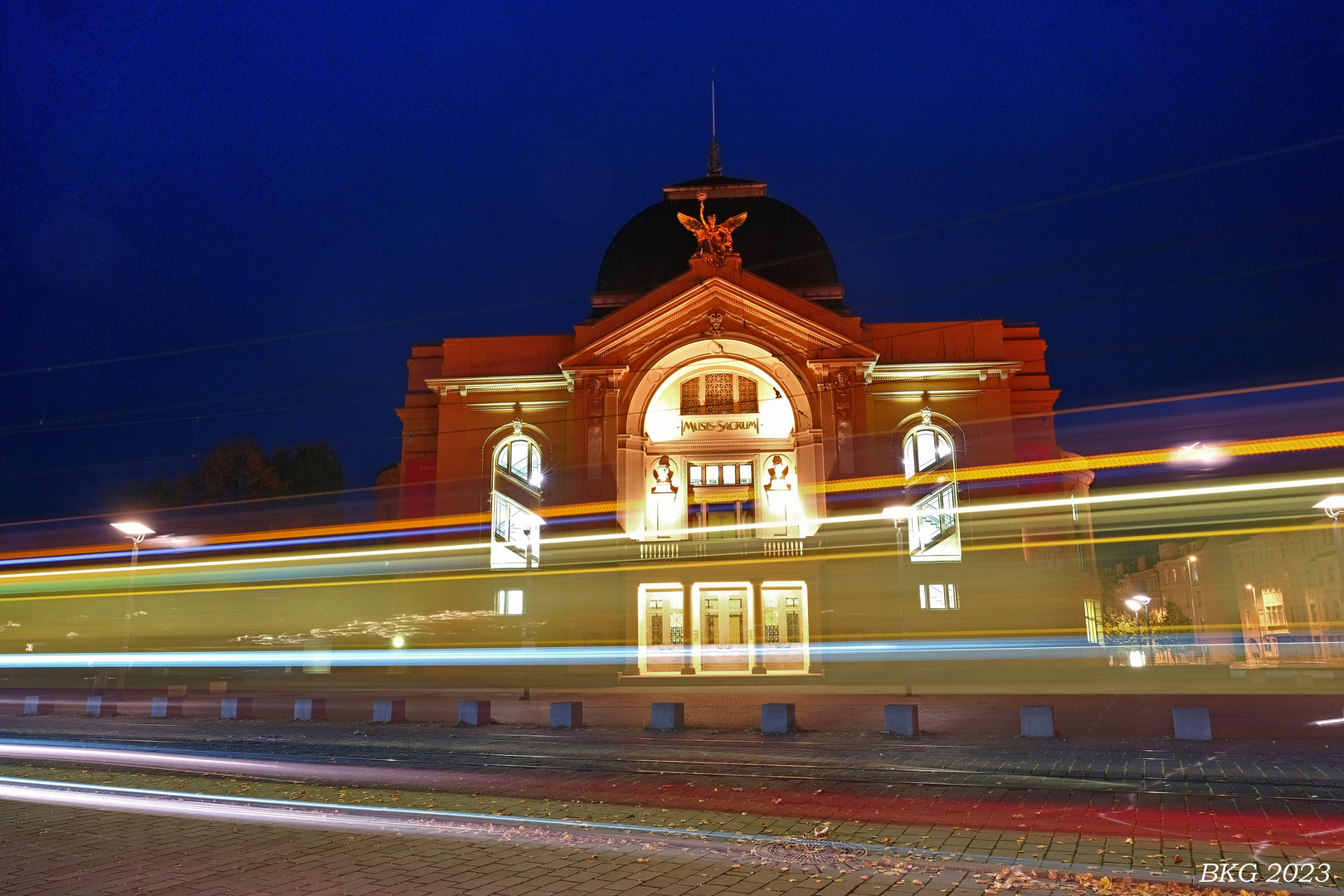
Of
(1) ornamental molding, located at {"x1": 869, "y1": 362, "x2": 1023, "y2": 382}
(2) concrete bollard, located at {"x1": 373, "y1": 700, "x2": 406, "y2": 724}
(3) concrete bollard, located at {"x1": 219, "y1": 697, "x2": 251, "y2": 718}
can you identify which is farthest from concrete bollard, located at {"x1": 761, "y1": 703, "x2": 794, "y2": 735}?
(1) ornamental molding, located at {"x1": 869, "y1": 362, "x2": 1023, "y2": 382}

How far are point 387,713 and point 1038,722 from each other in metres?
13.9

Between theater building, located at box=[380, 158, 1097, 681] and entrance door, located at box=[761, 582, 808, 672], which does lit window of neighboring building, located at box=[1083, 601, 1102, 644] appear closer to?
theater building, located at box=[380, 158, 1097, 681]

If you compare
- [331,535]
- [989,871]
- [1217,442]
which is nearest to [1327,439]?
[1217,442]

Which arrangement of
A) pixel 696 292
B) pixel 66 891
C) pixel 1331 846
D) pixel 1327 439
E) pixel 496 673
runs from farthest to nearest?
pixel 696 292 → pixel 496 673 → pixel 1327 439 → pixel 1331 846 → pixel 66 891

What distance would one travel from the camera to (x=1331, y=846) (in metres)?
7.59

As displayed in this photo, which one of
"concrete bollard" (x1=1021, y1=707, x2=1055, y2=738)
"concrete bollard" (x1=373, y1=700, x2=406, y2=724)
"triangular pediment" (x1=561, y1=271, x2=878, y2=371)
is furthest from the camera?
"triangular pediment" (x1=561, y1=271, x2=878, y2=371)

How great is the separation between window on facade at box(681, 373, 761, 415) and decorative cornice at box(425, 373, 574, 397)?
18.4 ft

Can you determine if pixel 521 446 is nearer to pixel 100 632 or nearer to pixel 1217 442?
pixel 100 632

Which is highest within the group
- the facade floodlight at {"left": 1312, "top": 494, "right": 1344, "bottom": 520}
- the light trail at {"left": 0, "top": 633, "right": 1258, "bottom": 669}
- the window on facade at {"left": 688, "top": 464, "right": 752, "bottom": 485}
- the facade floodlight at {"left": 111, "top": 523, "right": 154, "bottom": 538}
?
the window on facade at {"left": 688, "top": 464, "right": 752, "bottom": 485}

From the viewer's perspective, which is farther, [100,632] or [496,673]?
[496,673]

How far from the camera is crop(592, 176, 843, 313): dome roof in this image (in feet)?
149

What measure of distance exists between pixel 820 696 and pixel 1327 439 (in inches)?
565

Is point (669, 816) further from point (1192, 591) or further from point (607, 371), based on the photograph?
point (1192, 591)

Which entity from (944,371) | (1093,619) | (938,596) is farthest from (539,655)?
(1093,619)
